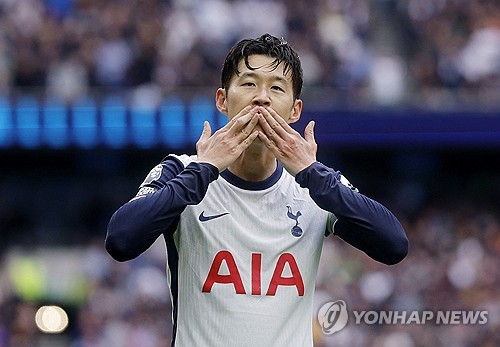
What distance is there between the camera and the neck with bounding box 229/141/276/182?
14.1ft

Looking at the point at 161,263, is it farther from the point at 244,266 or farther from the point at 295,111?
the point at 244,266

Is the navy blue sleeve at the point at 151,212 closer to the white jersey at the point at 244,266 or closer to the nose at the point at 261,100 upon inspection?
the white jersey at the point at 244,266

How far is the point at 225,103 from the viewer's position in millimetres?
4371

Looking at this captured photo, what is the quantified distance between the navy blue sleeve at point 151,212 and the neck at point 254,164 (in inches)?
9.7

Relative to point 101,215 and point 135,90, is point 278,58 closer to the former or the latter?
point 135,90

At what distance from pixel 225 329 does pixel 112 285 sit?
898cm

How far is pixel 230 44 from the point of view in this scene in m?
14.4

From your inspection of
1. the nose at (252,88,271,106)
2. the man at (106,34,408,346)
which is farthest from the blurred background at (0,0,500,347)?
the nose at (252,88,271,106)

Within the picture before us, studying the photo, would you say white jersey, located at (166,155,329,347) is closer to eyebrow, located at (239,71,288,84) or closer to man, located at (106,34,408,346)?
man, located at (106,34,408,346)

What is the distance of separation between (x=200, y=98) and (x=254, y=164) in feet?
32.3

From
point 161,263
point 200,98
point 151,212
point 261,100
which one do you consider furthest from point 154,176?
point 200,98

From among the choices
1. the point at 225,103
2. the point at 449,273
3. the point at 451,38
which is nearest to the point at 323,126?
the point at 451,38

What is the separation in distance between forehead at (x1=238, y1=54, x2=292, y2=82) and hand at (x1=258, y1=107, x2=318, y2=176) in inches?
5.9

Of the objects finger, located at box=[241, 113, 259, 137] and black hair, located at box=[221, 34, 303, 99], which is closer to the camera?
finger, located at box=[241, 113, 259, 137]
